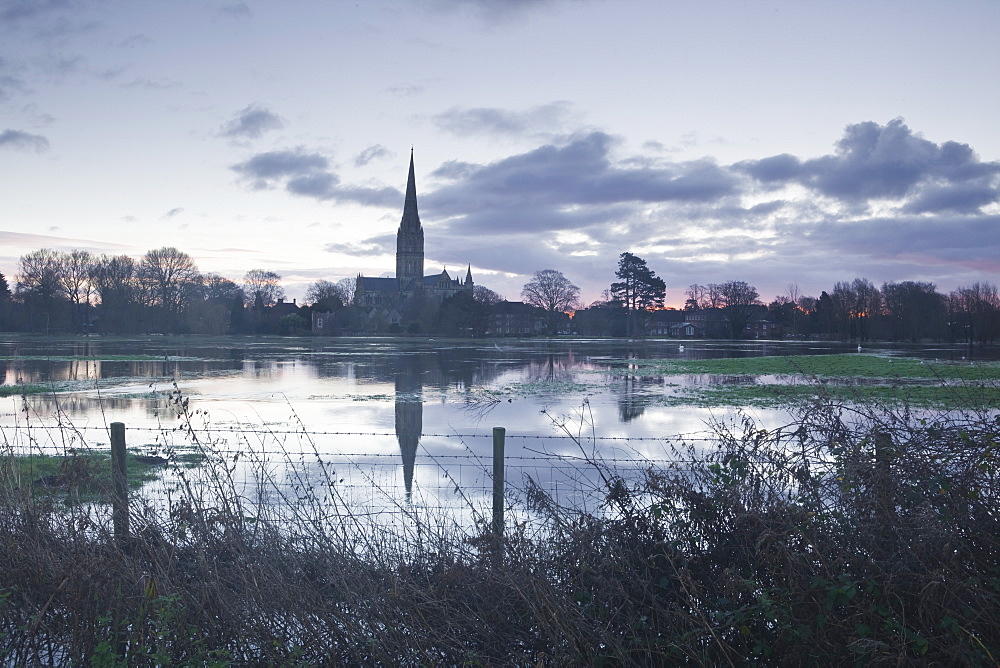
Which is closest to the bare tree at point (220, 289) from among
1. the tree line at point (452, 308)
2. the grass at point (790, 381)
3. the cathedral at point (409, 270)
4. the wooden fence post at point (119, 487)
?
the tree line at point (452, 308)

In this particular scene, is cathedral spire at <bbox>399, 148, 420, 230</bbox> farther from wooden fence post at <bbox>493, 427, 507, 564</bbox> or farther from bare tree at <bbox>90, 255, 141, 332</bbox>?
wooden fence post at <bbox>493, 427, 507, 564</bbox>

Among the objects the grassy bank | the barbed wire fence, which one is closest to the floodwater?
the barbed wire fence

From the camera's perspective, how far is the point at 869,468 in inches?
171

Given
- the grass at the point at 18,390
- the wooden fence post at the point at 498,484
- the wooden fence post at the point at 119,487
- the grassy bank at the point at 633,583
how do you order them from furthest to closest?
the grass at the point at 18,390
the wooden fence post at the point at 119,487
the wooden fence post at the point at 498,484
the grassy bank at the point at 633,583

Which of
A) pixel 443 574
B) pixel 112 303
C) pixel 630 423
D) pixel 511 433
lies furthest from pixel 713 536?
pixel 112 303

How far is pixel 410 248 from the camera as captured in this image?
175750 mm

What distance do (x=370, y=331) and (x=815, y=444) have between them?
346 feet

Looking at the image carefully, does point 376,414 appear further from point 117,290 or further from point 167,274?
point 167,274

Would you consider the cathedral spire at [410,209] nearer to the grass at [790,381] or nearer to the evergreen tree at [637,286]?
the evergreen tree at [637,286]

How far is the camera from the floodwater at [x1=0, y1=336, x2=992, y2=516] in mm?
10445

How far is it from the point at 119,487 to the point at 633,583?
4680 mm

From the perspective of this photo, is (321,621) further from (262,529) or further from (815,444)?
(815,444)

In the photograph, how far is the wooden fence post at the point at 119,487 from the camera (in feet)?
18.0

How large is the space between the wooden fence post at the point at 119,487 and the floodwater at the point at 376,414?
474 millimetres
